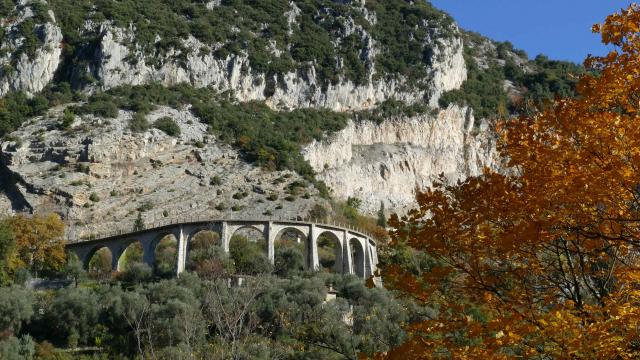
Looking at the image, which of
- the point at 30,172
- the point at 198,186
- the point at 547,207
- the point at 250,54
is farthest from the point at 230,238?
the point at 547,207

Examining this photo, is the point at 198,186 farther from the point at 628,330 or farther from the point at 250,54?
the point at 628,330

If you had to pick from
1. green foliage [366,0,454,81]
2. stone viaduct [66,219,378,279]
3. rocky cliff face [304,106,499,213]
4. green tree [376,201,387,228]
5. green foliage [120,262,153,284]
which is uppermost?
A: green foliage [366,0,454,81]

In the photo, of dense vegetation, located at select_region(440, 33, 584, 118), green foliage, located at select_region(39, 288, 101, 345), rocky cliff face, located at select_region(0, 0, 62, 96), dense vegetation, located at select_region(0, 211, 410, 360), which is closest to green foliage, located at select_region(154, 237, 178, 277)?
dense vegetation, located at select_region(0, 211, 410, 360)

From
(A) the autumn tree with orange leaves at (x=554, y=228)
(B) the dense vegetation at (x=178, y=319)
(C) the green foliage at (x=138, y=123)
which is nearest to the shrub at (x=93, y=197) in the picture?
(C) the green foliage at (x=138, y=123)

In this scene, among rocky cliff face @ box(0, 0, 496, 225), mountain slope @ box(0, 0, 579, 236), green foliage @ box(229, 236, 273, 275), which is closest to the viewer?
green foliage @ box(229, 236, 273, 275)

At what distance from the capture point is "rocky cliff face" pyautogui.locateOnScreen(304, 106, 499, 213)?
81.1m

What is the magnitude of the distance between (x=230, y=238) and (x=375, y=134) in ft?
132

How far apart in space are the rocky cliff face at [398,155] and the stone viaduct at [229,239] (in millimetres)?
25419

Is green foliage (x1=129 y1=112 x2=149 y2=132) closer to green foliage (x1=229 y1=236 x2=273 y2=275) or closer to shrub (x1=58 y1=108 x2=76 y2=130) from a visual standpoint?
shrub (x1=58 y1=108 x2=76 y2=130)

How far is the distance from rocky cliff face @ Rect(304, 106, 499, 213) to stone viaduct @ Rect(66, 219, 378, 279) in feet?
83.4

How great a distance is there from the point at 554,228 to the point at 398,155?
258ft

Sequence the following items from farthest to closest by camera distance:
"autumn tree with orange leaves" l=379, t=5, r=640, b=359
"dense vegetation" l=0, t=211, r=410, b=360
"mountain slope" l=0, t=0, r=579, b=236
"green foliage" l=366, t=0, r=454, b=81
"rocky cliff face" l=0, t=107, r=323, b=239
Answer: "green foliage" l=366, t=0, r=454, b=81 → "mountain slope" l=0, t=0, r=579, b=236 → "rocky cliff face" l=0, t=107, r=323, b=239 → "dense vegetation" l=0, t=211, r=410, b=360 → "autumn tree with orange leaves" l=379, t=5, r=640, b=359

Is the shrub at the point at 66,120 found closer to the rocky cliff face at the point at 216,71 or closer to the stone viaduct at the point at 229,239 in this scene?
the rocky cliff face at the point at 216,71

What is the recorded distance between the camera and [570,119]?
8.38 metres
